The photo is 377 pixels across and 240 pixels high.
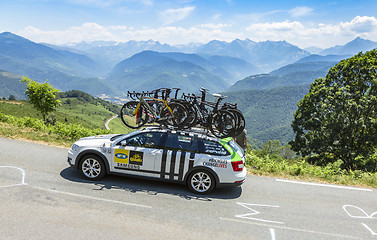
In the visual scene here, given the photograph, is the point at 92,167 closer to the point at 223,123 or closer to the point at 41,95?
the point at 223,123

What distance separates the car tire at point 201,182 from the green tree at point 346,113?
1582cm

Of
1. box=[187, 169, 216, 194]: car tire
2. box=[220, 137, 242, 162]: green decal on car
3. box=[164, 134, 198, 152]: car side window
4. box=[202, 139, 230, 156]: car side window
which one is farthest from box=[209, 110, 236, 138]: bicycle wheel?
box=[187, 169, 216, 194]: car tire

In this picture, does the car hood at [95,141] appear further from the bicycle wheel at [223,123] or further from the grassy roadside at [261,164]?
the grassy roadside at [261,164]

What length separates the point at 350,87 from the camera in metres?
20.8

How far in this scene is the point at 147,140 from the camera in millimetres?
7625

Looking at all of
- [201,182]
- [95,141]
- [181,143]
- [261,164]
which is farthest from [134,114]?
[261,164]

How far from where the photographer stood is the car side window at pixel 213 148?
743cm

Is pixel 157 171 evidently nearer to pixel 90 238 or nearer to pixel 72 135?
pixel 90 238

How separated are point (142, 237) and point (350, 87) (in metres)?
21.8

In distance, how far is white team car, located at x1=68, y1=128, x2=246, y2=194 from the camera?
732cm

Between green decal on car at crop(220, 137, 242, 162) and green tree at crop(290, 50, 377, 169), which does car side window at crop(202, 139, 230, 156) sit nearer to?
green decal on car at crop(220, 137, 242, 162)

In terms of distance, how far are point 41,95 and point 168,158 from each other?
87.4 feet

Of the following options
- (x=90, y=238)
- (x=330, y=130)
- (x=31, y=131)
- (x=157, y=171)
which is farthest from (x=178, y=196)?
(x=330, y=130)

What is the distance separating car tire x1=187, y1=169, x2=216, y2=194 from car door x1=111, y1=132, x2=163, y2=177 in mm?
1043
